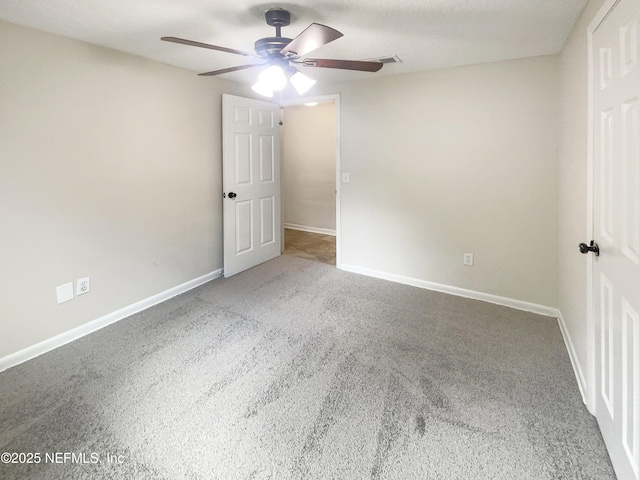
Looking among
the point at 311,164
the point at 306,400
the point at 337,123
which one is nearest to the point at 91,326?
the point at 306,400

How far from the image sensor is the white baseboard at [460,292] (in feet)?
9.32

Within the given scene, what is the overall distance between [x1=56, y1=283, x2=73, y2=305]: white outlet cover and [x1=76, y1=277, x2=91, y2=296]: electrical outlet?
0.05 metres

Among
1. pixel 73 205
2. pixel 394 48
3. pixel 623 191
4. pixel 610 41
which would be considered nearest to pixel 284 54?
pixel 394 48

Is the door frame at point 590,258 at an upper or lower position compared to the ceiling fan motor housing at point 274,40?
lower

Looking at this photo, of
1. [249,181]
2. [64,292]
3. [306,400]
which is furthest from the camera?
[249,181]

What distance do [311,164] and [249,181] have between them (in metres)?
2.32

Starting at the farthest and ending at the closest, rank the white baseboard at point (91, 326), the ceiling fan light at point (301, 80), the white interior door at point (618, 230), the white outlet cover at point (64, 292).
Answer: the white outlet cover at point (64, 292)
the white baseboard at point (91, 326)
the ceiling fan light at point (301, 80)
the white interior door at point (618, 230)

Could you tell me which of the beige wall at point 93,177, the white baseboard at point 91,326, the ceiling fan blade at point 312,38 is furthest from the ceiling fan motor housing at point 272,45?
the white baseboard at point 91,326

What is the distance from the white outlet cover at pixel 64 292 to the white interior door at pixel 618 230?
125 inches

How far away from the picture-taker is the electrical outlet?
2482mm

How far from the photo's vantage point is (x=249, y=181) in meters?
3.85

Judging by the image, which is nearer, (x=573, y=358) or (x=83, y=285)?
(x=573, y=358)

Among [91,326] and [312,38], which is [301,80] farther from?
[91,326]

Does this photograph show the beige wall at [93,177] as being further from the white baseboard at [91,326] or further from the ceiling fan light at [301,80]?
the ceiling fan light at [301,80]
